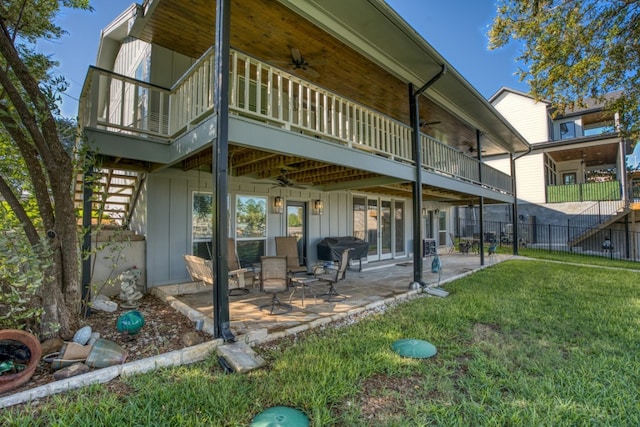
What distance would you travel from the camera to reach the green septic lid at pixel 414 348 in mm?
3486

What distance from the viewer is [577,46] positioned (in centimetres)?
729

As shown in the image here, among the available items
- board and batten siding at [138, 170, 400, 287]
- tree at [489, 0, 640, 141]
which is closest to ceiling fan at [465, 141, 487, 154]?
tree at [489, 0, 640, 141]

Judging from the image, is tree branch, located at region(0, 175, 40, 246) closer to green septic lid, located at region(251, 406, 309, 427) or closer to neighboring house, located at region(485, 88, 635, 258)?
green septic lid, located at region(251, 406, 309, 427)

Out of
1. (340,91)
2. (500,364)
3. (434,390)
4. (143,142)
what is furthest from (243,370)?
(340,91)

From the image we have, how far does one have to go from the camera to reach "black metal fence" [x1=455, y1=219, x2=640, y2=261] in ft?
45.5

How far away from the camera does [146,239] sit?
5844 mm

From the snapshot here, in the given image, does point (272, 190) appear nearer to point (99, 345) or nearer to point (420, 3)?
point (99, 345)

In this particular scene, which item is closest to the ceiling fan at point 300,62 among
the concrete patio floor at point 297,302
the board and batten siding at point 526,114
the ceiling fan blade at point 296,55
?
the ceiling fan blade at point 296,55

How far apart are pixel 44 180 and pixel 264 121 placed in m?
3.81

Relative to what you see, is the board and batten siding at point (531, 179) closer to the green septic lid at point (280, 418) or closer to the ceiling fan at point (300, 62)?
the ceiling fan at point (300, 62)

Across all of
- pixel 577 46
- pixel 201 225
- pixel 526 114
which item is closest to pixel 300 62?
pixel 201 225

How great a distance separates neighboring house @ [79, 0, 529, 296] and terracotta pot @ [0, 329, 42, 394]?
2.14m

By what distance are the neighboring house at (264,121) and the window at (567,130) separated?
12786 millimetres

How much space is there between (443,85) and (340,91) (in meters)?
2.56
